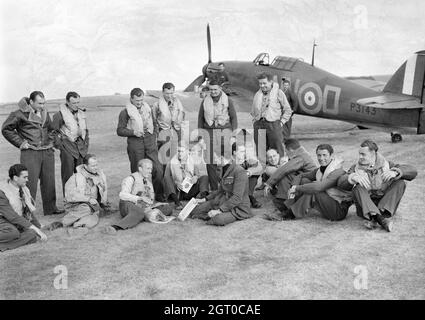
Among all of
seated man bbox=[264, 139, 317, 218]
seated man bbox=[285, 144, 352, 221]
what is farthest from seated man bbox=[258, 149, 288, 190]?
seated man bbox=[285, 144, 352, 221]

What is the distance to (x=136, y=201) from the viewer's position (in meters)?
5.76

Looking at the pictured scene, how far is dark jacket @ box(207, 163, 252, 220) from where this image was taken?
18.6ft

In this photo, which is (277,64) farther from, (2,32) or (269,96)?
(2,32)

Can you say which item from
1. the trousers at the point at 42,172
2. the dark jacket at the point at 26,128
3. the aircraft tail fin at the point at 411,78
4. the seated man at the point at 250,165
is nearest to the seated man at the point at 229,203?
the seated man at the point at 250,165

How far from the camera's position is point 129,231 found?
5414 mm

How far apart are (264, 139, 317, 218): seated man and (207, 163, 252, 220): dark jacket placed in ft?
1.07

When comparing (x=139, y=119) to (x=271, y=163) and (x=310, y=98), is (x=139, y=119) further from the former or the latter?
(x=310, y=98)

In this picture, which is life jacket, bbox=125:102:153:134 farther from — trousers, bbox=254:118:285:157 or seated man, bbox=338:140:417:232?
seated man, bbox=338:140:417:232

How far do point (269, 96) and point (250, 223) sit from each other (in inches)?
96.8

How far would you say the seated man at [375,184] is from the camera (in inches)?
193

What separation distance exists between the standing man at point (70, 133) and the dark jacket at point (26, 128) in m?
0.15

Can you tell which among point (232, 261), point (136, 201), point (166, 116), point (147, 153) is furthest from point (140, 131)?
point (232, 261)

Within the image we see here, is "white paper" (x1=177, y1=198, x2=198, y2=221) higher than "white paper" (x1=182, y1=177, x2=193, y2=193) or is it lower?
lower

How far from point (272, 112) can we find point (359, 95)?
4.33m
